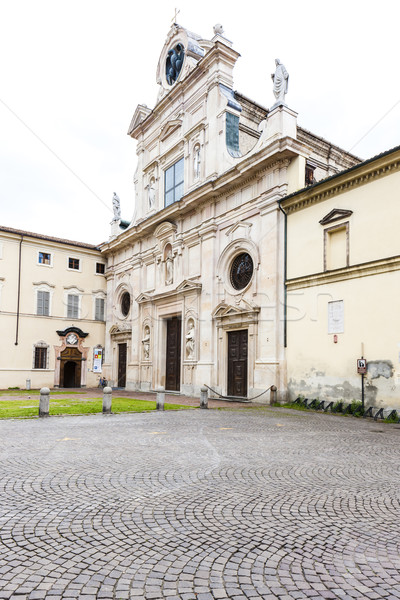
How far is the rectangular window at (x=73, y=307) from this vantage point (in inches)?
1290

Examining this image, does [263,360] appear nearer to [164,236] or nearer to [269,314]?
[269,314]

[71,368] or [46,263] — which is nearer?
[46,263]

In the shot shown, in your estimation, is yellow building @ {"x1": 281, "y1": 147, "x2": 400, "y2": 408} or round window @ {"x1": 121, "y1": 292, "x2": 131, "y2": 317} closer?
yellow building @ {"x1": 281, "y1": 147, "x2": 400, "y2": 408}

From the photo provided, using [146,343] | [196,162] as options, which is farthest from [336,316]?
[146,343]

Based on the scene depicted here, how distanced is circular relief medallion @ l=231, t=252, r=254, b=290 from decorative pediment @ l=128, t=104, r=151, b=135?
51.1 feet

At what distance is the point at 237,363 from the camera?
21.1 metres

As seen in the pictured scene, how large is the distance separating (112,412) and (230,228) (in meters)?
11.4

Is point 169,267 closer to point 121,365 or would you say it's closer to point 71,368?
point 121,365

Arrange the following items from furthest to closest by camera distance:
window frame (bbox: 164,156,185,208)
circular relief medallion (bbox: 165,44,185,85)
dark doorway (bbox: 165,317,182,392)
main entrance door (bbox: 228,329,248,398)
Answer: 1. circular relief medallion (bbox: 165,44,185,85)
2. window frame (bbox: 164,156,185,208)
3. dark doorway (bbox: 165,317,182,392)
4. main entrance door (bbox: 228,329,248,398)

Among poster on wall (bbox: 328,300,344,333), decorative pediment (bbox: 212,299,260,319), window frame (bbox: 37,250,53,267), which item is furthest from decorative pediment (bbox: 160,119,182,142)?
poster on wall (bbox: 328,300,344,333)

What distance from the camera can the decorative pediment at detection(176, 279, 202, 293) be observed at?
2361cm

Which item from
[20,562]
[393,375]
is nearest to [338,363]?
[393,375]

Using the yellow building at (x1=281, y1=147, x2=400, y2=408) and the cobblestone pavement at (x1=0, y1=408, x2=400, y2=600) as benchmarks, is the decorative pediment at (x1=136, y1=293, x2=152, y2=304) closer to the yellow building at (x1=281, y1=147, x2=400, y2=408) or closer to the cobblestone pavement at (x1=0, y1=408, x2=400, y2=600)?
the yellow building at (x1=281, y1=147, x2=400, y2=408)

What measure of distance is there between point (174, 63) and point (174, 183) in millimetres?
7910
